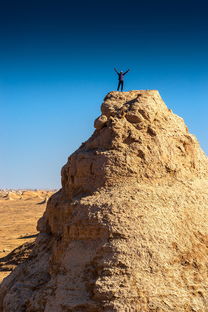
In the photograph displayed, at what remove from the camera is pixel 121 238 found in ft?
18.1

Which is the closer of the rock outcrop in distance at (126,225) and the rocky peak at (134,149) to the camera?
the rock outcrop in distance at (126,225)

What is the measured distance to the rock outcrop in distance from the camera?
207 inches

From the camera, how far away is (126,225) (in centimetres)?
562

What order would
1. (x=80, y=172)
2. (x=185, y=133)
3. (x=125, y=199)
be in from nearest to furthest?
(x=125, y=199) → (x=80, y=172) → (x=185, y=133)

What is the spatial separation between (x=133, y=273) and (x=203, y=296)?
93 centimetres

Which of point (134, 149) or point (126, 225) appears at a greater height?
point (134, 149)

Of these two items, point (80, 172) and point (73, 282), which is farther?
point (80, 172)

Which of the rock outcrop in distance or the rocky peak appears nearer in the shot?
the rock outcrop in distance

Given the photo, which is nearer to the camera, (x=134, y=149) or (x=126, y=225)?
(x=126, y=225)

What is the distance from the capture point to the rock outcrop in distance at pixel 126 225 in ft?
17.2

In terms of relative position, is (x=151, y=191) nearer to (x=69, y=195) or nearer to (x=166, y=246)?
(x=166, y=246)

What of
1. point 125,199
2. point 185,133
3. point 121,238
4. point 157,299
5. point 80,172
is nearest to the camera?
point 157,299

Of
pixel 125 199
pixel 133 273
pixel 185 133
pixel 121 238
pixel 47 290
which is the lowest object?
pixel 47 290

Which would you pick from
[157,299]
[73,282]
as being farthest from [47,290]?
[157,299]
